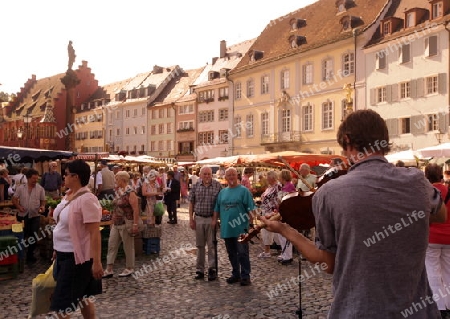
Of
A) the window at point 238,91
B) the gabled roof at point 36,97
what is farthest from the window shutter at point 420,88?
the gabled roof at point 36,97

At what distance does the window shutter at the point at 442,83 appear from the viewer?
26.8 m

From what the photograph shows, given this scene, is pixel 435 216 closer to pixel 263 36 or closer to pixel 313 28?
pixel 313 28

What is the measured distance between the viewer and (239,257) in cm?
779

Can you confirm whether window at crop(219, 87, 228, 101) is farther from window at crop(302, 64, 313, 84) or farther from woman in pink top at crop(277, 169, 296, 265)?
woman in pink top at crop(277, 169, 296, 265)

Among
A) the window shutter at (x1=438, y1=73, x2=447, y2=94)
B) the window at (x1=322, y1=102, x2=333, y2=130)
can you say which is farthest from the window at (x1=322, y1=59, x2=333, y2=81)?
the window shutter at (x1=438, y1=73, x2=447, y2=94)

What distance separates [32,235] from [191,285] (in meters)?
3.76

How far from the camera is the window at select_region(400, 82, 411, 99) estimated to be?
96.0ft

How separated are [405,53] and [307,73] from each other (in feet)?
30.0

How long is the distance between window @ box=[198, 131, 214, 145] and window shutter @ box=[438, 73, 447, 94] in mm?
27228

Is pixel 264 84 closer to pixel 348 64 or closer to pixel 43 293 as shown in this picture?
pixel 348 64

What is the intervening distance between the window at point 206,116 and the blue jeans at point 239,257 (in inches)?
1704

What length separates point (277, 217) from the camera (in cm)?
318

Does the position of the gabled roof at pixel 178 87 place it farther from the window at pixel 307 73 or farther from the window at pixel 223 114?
the window at pixel 307 73

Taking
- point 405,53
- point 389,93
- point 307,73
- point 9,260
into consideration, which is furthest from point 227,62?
point 9,260
